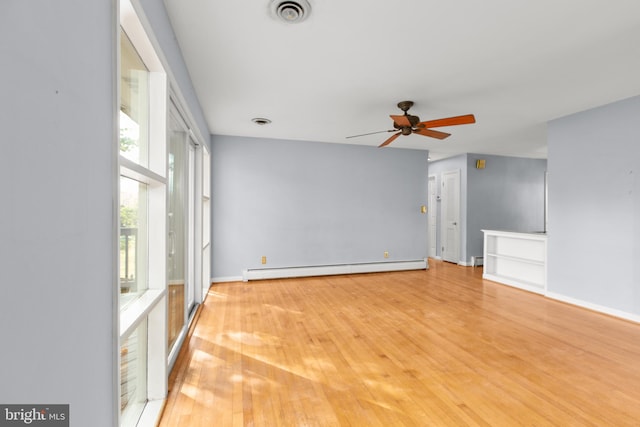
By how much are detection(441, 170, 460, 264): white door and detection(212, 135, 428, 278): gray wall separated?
1.14 meters

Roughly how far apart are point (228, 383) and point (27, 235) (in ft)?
6.41

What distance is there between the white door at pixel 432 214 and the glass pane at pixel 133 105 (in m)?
7.33

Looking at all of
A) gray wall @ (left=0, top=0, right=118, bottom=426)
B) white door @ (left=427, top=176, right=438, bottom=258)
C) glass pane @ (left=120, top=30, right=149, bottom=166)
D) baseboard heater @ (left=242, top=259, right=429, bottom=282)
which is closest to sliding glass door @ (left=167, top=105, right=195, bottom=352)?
glass pane @ (left=120, top=30, right=149, bottom=166)

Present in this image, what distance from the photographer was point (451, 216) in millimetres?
Result: 7352

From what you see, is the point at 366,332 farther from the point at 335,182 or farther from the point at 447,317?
the point at 335,182

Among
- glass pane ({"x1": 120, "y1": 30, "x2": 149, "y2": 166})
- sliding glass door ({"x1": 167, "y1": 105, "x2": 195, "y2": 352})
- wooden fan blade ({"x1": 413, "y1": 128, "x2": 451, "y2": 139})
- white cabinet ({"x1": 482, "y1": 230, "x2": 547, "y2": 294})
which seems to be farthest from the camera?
white cabinet ({"x1": 482, "y1": 230, "x2": 547, "y2": 294})

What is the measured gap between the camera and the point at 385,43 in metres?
2.36

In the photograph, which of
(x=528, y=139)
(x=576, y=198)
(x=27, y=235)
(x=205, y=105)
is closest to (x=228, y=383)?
(x=27, y=235)

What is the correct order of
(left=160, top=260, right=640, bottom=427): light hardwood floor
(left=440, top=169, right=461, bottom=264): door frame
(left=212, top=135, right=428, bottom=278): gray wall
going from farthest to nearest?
(left=440, top=169, right=461, bottom=264): door frame, (left=212, top=135, right=428, bottom=278): gray wall, (left=160, top=260, right=640, bottom=427): light hardwood floor

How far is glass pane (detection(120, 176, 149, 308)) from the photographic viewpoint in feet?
5.30

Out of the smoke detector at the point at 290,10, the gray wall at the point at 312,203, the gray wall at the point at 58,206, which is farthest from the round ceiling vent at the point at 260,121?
the gray wall at the point at 58,206

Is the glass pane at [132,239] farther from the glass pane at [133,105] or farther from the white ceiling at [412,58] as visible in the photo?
the white ceiling at [412,58]

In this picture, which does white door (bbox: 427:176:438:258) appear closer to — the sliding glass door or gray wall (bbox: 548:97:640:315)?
gray wall (bbox: 548:97:640:315)

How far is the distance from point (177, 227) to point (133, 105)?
1.17 meters
